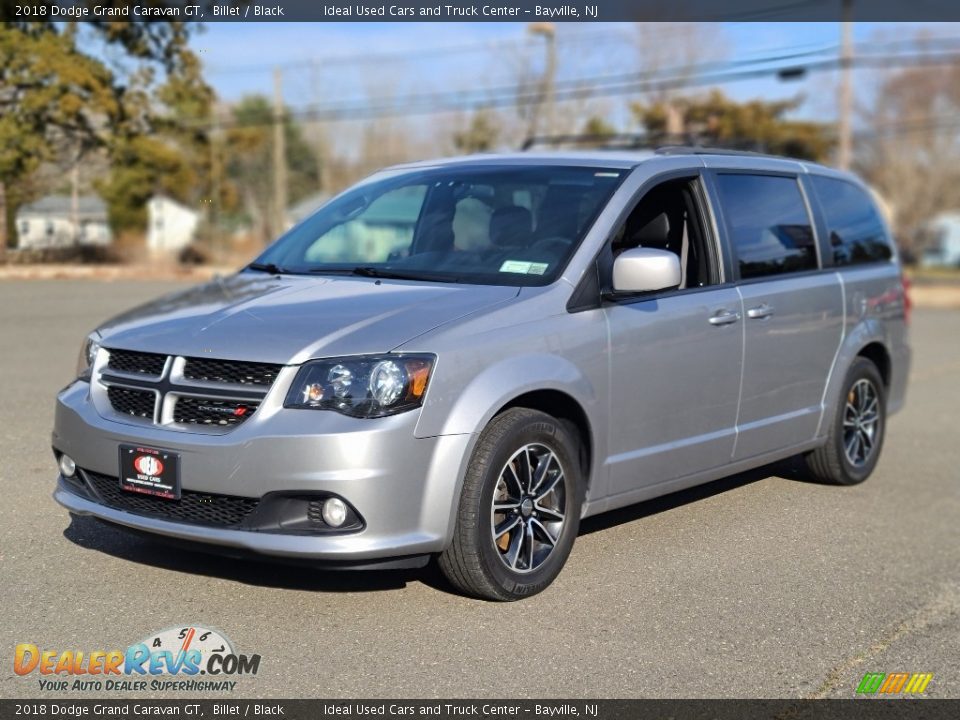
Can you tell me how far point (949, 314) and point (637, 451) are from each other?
843 inches

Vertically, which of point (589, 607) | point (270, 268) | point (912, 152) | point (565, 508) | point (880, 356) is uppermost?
point (912, 152)

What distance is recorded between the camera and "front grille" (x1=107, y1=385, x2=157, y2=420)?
4.80 metres

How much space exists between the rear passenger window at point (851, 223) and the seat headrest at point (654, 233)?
1.72 metres

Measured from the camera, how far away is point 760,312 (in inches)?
252

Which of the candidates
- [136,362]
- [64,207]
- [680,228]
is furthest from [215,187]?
[136,362]

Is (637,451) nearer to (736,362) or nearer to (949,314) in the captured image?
(736,362)

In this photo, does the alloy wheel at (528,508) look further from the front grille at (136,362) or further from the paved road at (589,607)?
the front grille at (136,362)

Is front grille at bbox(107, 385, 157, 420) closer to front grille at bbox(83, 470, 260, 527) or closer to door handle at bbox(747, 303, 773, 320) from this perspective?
front grille at bbox(83, 470, 260, 527)

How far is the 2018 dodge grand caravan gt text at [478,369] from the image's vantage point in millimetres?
4543

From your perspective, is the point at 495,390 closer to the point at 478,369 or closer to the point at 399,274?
the point at 478,369

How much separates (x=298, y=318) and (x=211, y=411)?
21.1 inches

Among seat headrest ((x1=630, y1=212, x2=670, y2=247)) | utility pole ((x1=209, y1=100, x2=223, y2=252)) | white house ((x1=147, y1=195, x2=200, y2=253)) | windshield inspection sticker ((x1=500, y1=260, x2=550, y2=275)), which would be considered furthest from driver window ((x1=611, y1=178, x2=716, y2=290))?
Answer: utility pole ((x1=209, y1=100, x2=223, y2=252))

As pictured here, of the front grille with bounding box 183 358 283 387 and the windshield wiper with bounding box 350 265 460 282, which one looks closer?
the front grille with bounding box 183 358 283 387

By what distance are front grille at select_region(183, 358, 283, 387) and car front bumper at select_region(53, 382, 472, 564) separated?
121mm
